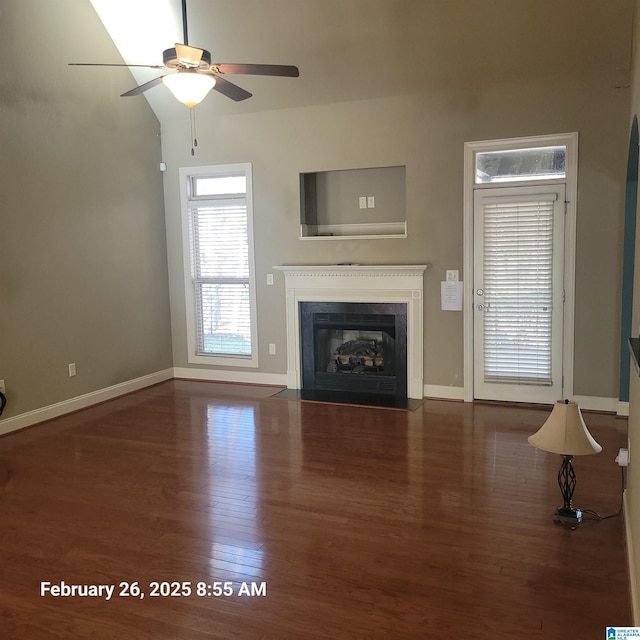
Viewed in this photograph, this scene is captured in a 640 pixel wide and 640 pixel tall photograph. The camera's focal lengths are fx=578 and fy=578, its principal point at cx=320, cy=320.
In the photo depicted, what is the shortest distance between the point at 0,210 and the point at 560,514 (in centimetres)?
462

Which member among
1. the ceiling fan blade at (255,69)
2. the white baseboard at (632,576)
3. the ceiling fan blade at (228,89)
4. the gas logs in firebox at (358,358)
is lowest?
the white baseboard at (632,576)

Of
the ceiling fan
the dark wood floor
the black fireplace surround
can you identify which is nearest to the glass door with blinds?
the dark wood floor

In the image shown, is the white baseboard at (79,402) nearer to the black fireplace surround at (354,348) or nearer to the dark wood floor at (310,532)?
the dark wood floor at (310,532)

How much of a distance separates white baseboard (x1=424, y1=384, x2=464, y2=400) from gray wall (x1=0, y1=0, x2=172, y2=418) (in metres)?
3.08

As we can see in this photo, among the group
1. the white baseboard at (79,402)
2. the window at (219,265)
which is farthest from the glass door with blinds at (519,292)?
the white baseboard at (79,402)

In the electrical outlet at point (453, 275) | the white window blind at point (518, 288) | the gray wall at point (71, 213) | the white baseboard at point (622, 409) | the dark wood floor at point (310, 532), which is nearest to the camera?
the dark wood floor at point (310, 532)

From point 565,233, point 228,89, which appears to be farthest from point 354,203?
point 228,89

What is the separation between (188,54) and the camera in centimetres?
324

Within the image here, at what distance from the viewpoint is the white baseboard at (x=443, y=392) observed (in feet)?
18.3

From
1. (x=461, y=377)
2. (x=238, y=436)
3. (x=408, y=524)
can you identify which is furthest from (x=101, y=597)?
(x=461, y=377)

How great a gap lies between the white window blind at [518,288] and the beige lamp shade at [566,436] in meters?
2.32

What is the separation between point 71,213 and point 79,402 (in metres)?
1.79

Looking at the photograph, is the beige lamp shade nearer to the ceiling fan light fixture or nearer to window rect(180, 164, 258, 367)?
the ceiling fan light fixture

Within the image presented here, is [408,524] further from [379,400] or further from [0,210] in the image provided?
[0,210]
